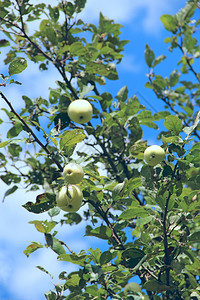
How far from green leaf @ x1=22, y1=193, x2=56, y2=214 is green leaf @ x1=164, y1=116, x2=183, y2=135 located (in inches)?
36.1

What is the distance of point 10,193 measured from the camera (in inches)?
151

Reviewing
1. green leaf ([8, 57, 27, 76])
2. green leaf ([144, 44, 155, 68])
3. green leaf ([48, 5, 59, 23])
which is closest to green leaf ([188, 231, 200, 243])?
green leaf ([8, 57, 27, 76])

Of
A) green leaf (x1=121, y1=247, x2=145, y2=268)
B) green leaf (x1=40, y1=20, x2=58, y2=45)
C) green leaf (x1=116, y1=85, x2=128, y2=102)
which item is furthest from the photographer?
green leaf (x1=116, y1=85, x2=128, y2=102)

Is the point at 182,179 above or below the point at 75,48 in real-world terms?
below

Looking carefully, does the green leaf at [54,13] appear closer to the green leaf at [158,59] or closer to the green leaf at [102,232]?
the green leaf at [158,59]

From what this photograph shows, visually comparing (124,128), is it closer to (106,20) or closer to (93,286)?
(106,20)

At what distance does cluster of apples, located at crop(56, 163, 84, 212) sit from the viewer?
2.13m

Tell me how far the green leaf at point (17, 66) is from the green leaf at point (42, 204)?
0.83 meters

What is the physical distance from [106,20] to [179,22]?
131 centimetres

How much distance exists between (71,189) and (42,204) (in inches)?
12.4

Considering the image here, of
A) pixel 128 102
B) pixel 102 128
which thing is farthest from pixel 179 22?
pixel 102 128

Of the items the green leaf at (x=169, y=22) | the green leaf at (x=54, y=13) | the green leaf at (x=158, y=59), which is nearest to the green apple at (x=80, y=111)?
the green leaf at (x=54, y=13)

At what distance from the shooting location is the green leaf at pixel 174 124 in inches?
91.2

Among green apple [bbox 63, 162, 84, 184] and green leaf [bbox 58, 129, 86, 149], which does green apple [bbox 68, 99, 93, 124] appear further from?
green apple [bbox 63, 162, 84, 184]
